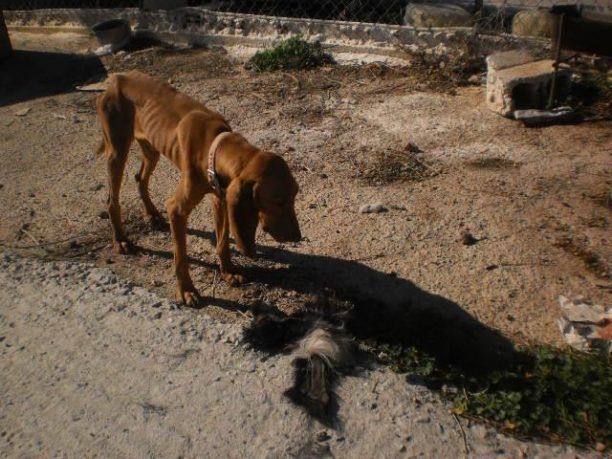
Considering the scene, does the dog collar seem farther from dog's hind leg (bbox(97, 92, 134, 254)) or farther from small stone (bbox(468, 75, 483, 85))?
small stone (bbox(468, 75, 483, 85))

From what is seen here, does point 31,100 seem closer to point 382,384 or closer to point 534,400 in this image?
point 382,384

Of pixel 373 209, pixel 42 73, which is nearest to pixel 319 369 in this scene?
pixel 373 209

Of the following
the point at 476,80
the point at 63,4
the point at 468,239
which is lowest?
the point at 468,239

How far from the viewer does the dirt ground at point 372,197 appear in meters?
4.08

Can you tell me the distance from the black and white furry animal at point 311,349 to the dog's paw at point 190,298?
419mm

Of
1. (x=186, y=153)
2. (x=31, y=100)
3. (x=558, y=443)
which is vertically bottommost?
(x=558, y=443)

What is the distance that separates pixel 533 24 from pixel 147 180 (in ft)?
16.3

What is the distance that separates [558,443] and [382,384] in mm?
900

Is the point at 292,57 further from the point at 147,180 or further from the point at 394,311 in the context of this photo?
the point at 394,311

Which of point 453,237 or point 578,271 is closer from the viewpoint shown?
point 578,271

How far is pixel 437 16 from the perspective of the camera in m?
7.63

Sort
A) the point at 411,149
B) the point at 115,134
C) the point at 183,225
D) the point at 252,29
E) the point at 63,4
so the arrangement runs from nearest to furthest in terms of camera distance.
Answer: the point at 183,225 → the point at 115,134 → the point at 411,149 → the point at 252,29 → the point at 63,4

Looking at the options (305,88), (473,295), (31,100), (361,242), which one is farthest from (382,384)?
(31,100)

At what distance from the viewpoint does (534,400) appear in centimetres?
312
